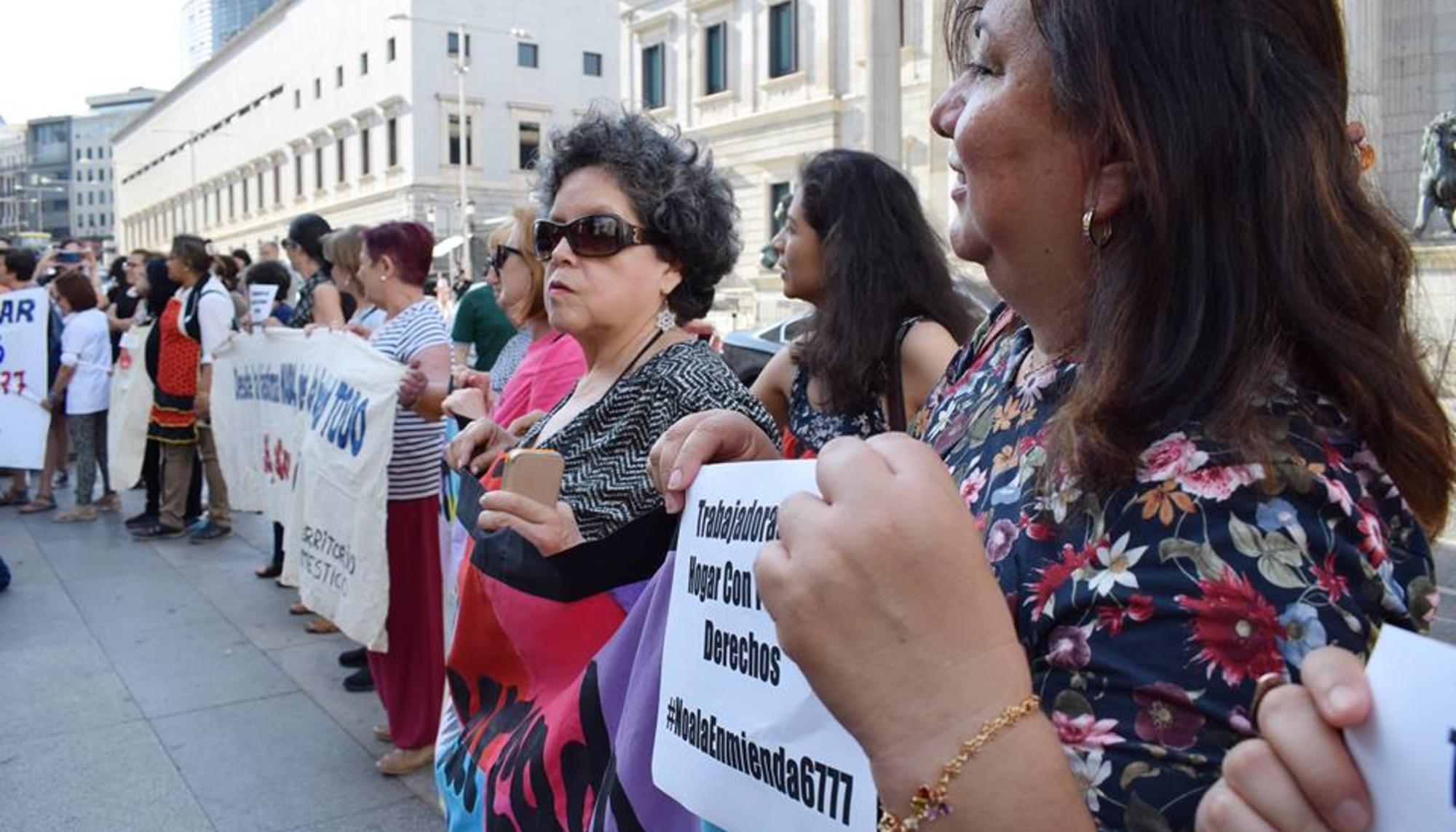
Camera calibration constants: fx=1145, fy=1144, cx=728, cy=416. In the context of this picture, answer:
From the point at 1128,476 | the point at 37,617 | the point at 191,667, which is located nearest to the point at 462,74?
the point at 37,617

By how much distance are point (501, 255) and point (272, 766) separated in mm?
2196

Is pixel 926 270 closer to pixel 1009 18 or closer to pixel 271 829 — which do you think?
pixel 1009 18

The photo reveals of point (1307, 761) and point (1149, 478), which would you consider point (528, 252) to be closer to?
point (1149, 478)

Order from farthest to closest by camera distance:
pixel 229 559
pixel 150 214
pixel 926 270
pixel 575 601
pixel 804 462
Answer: pixel 150 214 < pixel 229 559 < pixel 926 270 < pixel 575 601 < pixel 804 462

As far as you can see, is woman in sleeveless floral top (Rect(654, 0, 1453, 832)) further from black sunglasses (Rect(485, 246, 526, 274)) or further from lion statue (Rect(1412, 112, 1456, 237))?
lion statue (Rect(1412, 112, 1456, 237))

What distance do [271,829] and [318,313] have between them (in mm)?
3700

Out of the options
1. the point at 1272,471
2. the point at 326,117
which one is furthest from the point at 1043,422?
the point at 326,117

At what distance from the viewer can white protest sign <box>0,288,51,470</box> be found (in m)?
7.77

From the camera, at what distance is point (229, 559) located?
7828 millimetres

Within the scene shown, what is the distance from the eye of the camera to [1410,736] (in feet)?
2.26

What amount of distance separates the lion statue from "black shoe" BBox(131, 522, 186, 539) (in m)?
14.2

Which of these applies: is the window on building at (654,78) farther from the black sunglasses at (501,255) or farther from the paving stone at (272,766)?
the paving stone at (272,766)

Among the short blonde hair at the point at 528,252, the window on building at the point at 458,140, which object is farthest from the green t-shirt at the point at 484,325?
the window on building at the point at 458,140

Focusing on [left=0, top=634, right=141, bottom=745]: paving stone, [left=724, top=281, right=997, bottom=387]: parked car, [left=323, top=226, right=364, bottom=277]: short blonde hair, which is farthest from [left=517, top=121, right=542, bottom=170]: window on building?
[left=0, top=634, right=141, bottom=745]: paving stone
